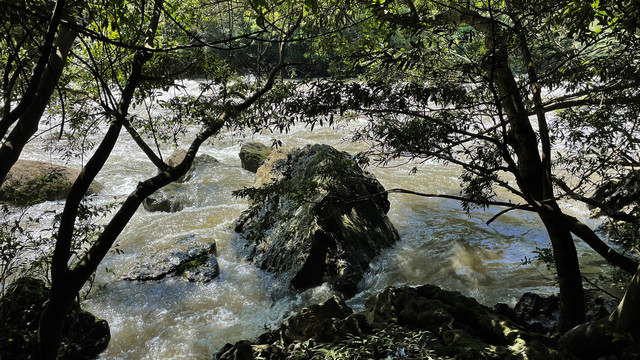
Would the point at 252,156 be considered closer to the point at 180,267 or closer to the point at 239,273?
the point at 239,273

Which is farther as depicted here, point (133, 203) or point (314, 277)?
point (314, 277)

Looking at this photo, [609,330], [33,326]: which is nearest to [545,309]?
[609,330]

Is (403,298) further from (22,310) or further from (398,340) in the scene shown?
(22,310)

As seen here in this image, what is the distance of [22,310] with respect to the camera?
198 inches

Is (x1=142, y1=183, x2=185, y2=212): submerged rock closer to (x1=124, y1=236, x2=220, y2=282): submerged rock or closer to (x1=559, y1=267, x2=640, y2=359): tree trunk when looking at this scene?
(x1=124, y1=236, x2=220, y2=282): submerged rock

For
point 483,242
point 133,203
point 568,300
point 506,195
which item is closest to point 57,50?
point 133,203

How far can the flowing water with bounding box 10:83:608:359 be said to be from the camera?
612 centimetres

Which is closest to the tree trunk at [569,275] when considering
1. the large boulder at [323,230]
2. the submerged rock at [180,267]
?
the large boulder at [323,230]

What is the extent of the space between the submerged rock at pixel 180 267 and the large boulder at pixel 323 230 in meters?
0.76

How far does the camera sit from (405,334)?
3.78 metres

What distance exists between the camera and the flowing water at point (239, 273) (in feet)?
20.1

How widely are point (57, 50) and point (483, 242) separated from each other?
7.98m

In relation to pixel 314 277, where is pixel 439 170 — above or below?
above

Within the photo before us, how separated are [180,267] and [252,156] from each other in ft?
22.1
